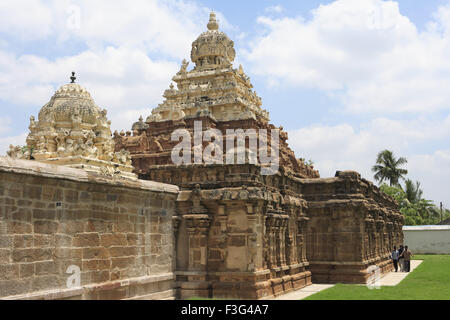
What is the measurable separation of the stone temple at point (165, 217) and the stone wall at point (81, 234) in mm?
24

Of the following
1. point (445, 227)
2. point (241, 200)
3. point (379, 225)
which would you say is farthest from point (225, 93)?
point (445, 227)

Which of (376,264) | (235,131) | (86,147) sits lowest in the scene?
(376,264)

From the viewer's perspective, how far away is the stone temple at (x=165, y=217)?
9195mm

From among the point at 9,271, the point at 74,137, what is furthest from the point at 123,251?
the point at 74,137

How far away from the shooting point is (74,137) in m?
18.0

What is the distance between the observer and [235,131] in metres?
24.7

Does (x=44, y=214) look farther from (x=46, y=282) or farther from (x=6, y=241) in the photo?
(x=46, y=282)

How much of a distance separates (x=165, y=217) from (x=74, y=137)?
647 centimetres

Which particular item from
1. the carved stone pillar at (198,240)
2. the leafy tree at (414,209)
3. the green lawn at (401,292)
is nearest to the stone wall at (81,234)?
the carved stone pillar at (198,240)

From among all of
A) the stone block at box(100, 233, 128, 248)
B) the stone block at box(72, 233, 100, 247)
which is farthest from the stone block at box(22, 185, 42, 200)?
the stone block at box(100, 233, 128, 248)

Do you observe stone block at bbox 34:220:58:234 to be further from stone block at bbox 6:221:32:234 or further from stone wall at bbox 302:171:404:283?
stone wall at bbox 302:171:404:283

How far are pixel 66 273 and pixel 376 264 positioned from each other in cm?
1702

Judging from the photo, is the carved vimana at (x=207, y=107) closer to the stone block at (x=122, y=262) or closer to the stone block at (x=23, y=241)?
the stone block at (x=122, y=262)

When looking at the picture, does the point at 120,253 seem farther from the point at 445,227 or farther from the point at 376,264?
the point at 445,227
